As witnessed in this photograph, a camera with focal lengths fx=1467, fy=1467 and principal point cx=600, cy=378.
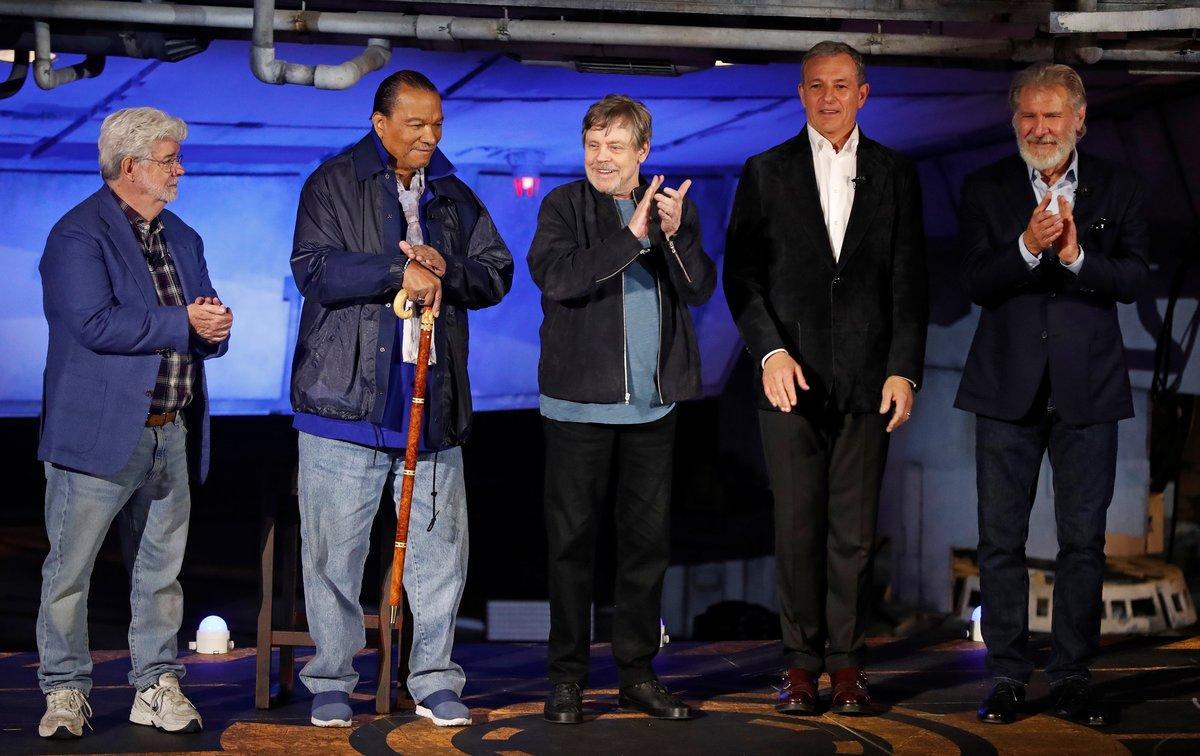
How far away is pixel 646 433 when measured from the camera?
389 centimetres

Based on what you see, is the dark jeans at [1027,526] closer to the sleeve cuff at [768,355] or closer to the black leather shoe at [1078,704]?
the black leather shoe at [1078,704]

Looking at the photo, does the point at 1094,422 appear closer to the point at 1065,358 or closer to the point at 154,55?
the point at 1065,358

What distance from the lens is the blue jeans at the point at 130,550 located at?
3.73 meters

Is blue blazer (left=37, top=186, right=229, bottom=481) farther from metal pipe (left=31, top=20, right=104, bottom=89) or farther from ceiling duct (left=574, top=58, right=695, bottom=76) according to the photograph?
ceiling duct (left=574, top=58, right=695, bottom=76)

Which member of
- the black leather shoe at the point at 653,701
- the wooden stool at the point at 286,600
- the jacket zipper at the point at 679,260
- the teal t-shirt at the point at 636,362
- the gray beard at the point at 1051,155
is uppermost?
the gray beard at the point at 1051,155

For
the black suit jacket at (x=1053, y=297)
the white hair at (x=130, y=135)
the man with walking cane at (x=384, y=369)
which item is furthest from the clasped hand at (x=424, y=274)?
the black suit jacket at (x=1053, y=297)

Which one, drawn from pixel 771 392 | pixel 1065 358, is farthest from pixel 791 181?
pixel 1065 358

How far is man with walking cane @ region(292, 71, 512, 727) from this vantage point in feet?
12.5

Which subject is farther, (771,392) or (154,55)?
(154,55)

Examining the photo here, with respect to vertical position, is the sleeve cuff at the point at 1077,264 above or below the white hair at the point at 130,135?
below

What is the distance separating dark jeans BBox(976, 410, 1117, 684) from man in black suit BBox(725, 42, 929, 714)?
31 centimetres

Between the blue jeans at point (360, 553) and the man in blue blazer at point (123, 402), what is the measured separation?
1.17 feet

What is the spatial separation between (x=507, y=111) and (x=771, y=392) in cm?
274

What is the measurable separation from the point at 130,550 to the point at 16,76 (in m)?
2.05
